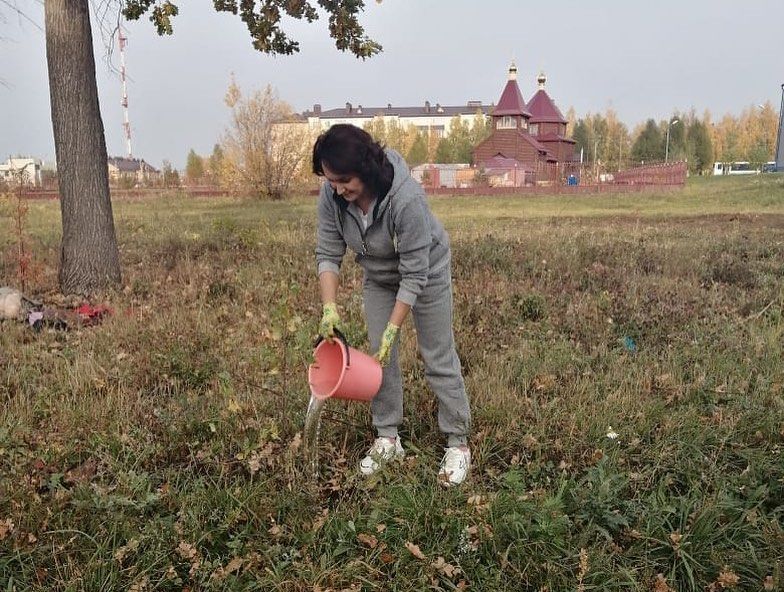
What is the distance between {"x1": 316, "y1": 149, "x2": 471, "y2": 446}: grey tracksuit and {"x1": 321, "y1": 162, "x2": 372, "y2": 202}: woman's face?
0.26 feet

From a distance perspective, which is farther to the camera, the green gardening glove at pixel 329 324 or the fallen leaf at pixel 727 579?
the green gardening glove at pixel 329 324

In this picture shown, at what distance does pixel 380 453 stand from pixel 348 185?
114cm

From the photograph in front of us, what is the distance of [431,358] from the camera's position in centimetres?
287

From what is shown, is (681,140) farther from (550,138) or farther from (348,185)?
(348,185)

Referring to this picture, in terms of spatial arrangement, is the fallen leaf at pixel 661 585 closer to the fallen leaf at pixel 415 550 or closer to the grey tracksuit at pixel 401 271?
the fallen leaf at pixel 415 550

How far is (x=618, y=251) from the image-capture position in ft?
24.5

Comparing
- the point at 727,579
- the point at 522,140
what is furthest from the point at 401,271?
the point at 522,140

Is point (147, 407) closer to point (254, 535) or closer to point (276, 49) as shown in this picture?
point (254, 535)

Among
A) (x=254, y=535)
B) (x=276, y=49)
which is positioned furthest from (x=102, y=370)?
(x=276, y=49)

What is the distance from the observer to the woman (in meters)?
2.40

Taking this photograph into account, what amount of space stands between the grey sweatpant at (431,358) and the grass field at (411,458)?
156 millimetres

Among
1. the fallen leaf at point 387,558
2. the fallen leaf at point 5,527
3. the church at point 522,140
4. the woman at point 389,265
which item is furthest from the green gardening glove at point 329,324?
the church at point 522,140

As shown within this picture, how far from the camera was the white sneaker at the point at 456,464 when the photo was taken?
2.64 meters

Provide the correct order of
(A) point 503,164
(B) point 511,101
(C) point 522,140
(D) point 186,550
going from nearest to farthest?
(D) point 186,550
(A) point 503,164
(C) point 522,140
(B) point 511,101
